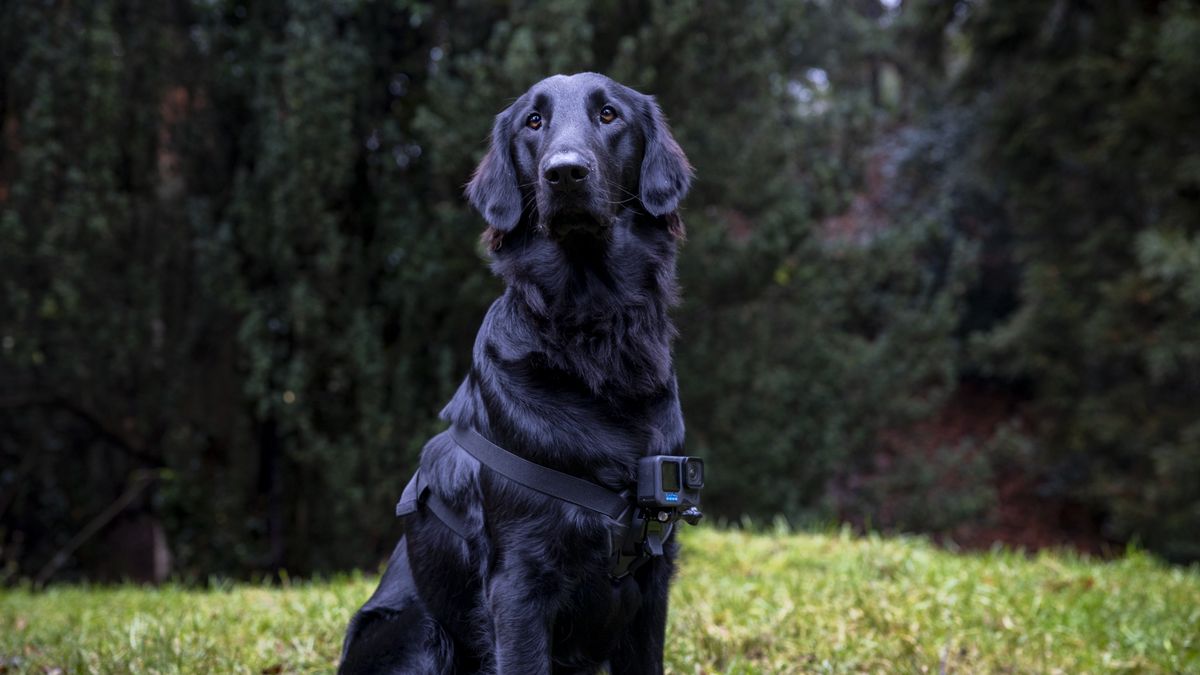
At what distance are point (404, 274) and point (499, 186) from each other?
4.85 meters

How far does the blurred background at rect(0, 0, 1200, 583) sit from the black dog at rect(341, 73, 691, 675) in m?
4.22

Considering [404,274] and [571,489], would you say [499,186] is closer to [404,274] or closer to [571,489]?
[571,489]

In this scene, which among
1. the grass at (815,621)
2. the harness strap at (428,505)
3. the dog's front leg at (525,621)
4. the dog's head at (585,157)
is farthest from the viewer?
the grass at (815,621)

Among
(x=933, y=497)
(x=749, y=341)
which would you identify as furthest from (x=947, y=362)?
(x=749, y=341)

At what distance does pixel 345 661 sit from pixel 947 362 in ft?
26.8

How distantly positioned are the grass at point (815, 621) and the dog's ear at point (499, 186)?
192 cm

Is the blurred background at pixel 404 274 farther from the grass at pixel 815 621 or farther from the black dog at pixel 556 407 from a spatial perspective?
the black dog at pixel 556 407

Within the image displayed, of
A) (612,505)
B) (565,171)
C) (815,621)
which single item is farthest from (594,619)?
(815,621)

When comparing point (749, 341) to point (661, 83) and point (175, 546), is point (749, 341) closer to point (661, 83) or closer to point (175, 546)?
point (661, 83)

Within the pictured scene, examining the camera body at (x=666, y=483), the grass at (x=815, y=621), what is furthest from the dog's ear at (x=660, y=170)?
the grass at (x=815, y=621)

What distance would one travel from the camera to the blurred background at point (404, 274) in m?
7.51

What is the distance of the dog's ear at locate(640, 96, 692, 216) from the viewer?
2939 mm

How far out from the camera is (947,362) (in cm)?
989

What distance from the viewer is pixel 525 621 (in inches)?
100
